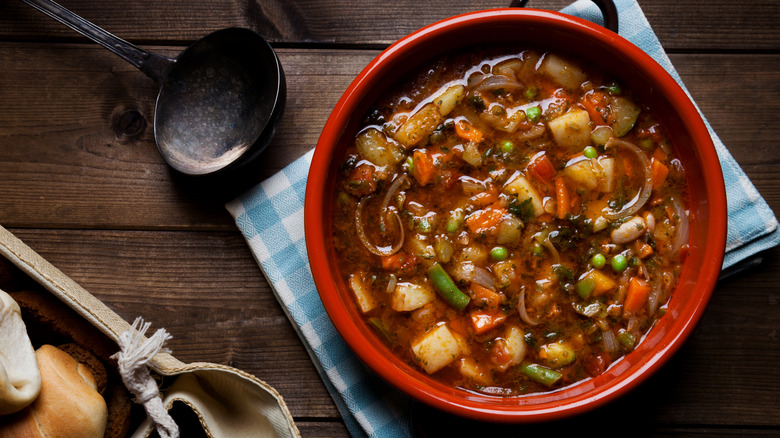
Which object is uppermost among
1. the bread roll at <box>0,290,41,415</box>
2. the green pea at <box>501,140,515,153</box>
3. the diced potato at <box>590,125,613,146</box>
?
the bread roll at <box>0,290,41,415</box>

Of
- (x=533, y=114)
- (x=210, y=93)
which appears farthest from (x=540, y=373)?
(x=210, y=93)

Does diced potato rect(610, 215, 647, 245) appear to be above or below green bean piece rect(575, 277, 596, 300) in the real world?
above

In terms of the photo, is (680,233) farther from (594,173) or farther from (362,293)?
(362,293)

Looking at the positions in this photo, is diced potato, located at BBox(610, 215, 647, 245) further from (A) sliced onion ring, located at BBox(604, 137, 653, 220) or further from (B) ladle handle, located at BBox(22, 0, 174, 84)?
(B) ladle handle, located at BBox(22, 0, 174, 84)

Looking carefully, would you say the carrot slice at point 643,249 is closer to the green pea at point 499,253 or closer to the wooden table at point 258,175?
the green pea at point 499,253

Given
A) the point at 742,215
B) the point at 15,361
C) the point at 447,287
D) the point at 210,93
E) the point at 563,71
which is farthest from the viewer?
the point at 210,93

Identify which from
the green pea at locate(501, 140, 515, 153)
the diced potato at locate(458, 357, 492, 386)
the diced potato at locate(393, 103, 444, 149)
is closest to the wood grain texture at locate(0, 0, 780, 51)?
the diced potato at locate(393, 103, 444, 149)

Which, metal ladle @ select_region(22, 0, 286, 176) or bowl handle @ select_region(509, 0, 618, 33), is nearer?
bowl handle @ select_region(509, 0, 618, 33)

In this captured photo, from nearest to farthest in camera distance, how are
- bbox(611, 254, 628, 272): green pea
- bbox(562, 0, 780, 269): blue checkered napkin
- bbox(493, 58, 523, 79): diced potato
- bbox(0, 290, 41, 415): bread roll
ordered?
bbox(0, 290, 41, 415): bread roll → bbox(611, 254, 628, 272): green pea → bbox(493, 58, 523, 79): diced potato → bbox(562, 0, 780, 269): blue checkered napkin
